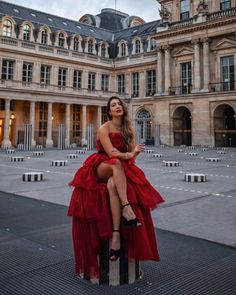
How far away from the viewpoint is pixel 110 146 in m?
3.13

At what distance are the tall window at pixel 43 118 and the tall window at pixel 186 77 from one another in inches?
742

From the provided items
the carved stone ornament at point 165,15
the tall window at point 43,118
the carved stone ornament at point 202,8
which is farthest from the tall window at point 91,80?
the carved stone ornament at point 202,8

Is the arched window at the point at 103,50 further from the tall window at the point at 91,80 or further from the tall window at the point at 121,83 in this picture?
the tall window at the point at 91,80

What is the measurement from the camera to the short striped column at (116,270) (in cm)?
308

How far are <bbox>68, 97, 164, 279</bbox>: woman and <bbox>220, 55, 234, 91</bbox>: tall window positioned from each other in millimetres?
35879

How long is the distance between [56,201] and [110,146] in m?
4.26

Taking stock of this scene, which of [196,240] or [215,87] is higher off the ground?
[215,87]

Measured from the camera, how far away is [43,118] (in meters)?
42.0

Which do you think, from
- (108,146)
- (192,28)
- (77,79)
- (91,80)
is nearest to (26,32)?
(77,79)

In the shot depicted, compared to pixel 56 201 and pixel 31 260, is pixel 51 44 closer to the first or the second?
pixel 56 201

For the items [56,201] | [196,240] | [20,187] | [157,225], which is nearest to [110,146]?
[196,240]

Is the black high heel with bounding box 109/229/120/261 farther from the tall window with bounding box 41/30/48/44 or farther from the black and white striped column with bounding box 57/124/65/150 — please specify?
the tall window with bounding box 41/30/48/44

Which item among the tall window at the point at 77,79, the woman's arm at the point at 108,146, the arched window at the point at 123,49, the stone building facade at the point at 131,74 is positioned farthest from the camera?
the arched window at the point at 123,49

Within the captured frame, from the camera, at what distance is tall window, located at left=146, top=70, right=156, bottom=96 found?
145 ft
